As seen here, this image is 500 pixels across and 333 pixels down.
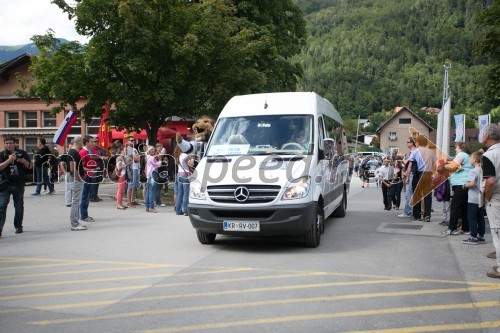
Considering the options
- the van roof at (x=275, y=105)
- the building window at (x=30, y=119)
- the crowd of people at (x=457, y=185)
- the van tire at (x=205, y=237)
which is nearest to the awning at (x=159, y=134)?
the crowd of people at (x=457, y=185)

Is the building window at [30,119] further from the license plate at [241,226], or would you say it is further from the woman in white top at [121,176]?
the license plate at [241,226]

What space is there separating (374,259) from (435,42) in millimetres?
187610

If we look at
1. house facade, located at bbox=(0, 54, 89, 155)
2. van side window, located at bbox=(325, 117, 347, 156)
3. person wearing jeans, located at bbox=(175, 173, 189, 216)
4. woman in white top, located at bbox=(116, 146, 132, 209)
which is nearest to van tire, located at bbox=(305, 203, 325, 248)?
van side window, located at bbox=(325, 117, 347, 156)

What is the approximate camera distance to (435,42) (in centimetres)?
18050

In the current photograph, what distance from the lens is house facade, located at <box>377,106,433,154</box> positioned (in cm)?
10838

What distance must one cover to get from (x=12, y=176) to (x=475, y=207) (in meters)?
8.90

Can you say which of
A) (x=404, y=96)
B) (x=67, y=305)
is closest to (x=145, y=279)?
(x=67, y=305)

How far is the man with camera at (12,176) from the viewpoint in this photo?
1054 cm

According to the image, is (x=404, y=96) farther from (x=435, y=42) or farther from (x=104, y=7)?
(x=104, y=7)

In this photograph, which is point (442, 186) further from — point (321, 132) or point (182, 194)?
point (182, 194)

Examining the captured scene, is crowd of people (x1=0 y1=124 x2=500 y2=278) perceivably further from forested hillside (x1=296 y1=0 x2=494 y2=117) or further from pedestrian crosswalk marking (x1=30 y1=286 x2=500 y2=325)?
forested hillside (x1=296 y1=0 x2=494 y2=117)

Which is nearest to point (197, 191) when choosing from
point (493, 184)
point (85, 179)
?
point (493, 184)

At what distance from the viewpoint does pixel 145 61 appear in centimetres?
1806

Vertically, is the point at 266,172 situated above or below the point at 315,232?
above
